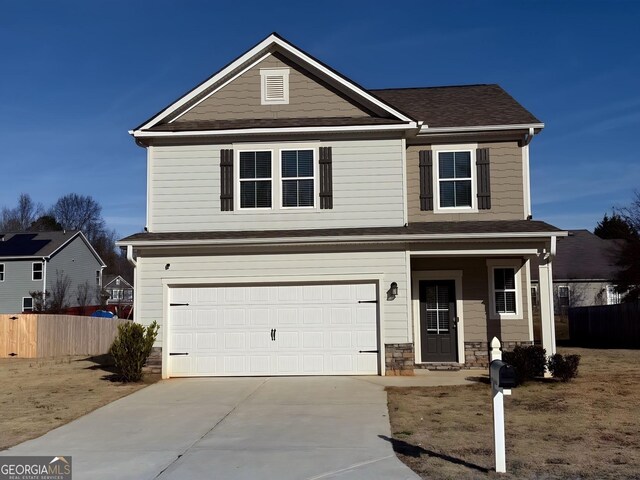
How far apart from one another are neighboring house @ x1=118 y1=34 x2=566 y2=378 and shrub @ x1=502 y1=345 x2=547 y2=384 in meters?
1.01

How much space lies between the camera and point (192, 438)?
9078mm

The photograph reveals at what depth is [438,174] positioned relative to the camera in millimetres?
16375

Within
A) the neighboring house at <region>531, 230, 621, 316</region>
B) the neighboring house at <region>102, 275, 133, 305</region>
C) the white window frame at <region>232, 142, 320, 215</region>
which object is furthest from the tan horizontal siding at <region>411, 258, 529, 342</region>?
the neighboring house at <region>102, 275, 133, 305</region>

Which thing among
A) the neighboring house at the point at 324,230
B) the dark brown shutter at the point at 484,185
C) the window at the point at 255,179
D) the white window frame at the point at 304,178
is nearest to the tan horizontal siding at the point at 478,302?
the neighboring house at the point at 324,230

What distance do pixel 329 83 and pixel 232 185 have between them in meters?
3.40

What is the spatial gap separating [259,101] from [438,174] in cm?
470

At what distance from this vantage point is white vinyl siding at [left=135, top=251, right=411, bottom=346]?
15078 millimetres

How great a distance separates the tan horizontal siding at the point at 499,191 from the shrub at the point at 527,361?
11.7 feet

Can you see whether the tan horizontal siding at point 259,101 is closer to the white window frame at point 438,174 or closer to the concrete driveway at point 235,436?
the white window frame at point 438,174

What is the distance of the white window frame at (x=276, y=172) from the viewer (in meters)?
15.5

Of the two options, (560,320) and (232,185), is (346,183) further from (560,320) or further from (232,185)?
(560,320)

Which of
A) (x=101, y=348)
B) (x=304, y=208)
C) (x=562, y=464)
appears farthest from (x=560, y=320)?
(x=562, y=464)

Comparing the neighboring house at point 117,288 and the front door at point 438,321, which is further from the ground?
the neighboring house at point 117,288

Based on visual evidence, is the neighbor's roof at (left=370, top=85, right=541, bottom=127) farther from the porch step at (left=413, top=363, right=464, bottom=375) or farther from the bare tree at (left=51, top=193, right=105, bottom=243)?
the bare tree at (left=51, top=193, right=105, bottom=243)
